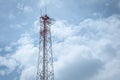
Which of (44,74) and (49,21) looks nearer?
(44,74)

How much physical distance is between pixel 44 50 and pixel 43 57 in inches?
44.9

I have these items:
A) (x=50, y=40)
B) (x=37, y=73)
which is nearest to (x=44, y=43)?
(x=50, y=40)

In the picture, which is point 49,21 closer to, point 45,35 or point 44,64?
point 45,35

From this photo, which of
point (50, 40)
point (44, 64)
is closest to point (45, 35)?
point (50, 40)

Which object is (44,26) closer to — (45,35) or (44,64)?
(45,35)

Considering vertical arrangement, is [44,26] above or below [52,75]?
above

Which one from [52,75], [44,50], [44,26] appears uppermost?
[44,26]

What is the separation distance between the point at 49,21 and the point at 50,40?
302 cm

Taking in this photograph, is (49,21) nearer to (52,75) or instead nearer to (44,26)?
(44,26)

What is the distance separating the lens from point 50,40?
167 feet

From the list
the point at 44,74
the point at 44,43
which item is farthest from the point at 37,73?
the point at 44,43

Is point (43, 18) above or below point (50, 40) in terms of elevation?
above

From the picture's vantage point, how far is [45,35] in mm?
51062

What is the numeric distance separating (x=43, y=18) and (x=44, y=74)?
8950mm
